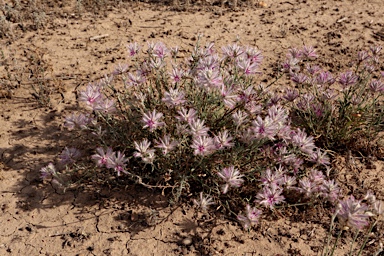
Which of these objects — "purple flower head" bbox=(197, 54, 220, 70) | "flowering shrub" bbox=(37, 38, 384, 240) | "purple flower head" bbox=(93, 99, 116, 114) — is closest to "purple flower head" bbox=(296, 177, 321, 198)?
"flowering shrub" bbox=(37, 38, 384, 240)

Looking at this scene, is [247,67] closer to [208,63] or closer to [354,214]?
[208,63]

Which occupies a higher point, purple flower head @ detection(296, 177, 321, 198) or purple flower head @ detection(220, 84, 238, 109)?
purple flower head @ detection(220, 84, 238, 109)

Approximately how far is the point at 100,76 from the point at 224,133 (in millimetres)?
2820

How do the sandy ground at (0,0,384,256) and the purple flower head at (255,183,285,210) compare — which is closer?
the purple flower head at (255,183,285,210)

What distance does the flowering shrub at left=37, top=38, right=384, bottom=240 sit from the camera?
2.58m

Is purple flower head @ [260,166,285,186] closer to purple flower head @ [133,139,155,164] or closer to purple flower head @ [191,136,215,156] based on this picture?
purple flower head @ [191,136,215,156]

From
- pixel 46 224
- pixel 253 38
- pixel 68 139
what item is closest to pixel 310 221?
pixel 46 224

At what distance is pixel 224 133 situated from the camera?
253 centimetres

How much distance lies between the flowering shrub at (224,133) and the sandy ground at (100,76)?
26 centimetres

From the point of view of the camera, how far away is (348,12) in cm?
631

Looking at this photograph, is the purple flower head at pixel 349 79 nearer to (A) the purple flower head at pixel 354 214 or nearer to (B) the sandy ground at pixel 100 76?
(B) the sandy ground at pixel 100 76

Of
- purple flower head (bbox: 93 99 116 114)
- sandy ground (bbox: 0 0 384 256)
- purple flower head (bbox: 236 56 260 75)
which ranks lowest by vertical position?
sandy ground (bbox: 0 0 384 256)

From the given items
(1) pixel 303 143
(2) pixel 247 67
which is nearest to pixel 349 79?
(1) pixel 303 143

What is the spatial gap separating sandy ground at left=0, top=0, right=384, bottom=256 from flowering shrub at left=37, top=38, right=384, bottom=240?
0.26 m
